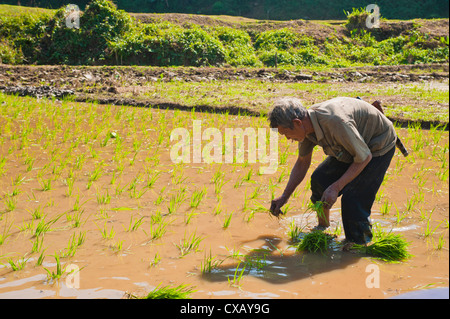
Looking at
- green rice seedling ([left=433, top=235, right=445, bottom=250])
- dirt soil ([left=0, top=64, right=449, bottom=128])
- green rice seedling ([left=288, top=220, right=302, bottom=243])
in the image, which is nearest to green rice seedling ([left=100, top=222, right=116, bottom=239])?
green rice seedling ([left=288, top=220, right=302, bottom=243])

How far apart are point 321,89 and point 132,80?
154 inches

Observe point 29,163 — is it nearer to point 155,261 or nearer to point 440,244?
point 155,261

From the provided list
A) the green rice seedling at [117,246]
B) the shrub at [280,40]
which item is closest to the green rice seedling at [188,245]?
the green rice seedling at [117,246]

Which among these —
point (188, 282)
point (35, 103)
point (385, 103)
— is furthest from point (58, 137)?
point (385, 103)

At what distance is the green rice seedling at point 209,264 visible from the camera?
8.73 ft

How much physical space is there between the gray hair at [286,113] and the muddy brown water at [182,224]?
0.87 meters

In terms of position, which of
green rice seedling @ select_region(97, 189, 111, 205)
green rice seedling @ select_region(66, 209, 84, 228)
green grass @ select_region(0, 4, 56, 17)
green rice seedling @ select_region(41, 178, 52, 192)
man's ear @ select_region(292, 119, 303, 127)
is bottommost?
green rice seedling @ select_region(66, 209, 84, 228)

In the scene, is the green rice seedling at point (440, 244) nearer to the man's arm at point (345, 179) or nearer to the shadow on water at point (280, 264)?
the shadow on water at point (280, 264)

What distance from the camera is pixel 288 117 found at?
8.55 feet

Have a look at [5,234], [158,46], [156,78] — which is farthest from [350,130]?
[158,46]

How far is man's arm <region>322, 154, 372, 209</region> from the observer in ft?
8.77

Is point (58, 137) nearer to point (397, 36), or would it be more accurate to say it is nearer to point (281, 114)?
point (281, 114)

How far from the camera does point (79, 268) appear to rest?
2.65 m

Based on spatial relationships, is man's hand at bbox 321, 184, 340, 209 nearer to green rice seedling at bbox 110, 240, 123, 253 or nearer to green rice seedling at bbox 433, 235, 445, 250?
green rice seedling at bbox 433, 235, 445, 250
